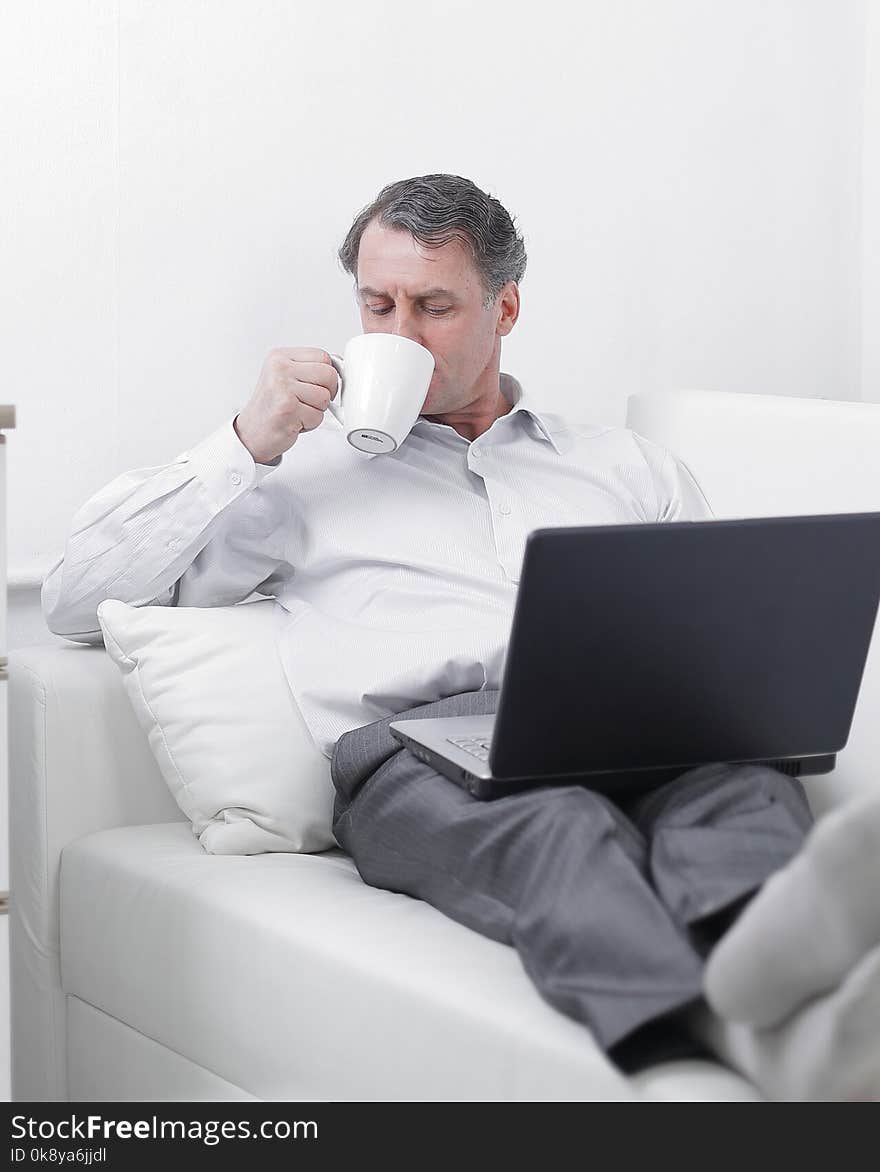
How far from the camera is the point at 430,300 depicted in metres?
1.77

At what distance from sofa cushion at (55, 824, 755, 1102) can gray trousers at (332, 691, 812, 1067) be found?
34 millimetres

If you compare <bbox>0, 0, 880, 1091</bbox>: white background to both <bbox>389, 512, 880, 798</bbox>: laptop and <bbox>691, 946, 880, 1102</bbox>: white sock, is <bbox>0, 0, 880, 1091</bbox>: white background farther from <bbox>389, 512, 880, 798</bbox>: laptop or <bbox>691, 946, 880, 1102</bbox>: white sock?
<bbox>691, 946, 880, 1102</bbox>: white sock

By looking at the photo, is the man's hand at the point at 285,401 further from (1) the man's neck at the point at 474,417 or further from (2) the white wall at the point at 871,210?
(2) the white wall at the point at 871,210

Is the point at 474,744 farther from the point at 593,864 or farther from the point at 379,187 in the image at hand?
the point at 379,187

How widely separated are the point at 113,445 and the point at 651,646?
2.92 ft

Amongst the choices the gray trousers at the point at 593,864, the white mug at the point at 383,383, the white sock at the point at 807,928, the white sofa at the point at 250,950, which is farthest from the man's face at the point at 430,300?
the white sock at the point at 807,928

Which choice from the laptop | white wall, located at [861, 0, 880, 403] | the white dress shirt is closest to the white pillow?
the white dress shirt

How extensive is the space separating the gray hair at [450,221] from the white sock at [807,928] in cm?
104

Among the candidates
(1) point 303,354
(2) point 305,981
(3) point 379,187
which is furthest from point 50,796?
(3) point 379,187

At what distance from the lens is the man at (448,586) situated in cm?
112

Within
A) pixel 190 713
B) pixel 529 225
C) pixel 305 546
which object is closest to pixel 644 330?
pixel 529 225

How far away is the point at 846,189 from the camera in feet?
8.39

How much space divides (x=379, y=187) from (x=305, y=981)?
1.19 metres

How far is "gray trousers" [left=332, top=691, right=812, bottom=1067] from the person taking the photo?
107 centimetres
